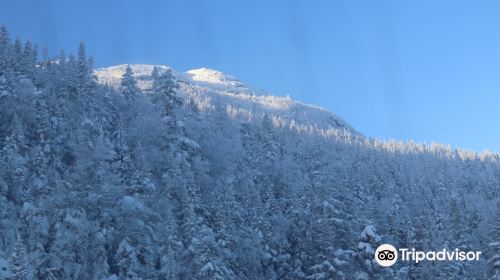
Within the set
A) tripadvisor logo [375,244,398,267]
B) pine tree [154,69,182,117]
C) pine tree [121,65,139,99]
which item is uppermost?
pine tree [121,65,139,99]

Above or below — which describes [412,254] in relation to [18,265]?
above

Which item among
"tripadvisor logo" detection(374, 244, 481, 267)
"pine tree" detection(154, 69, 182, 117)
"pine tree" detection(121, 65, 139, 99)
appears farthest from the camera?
"pine tree" detection(121, 65, 139, 99)

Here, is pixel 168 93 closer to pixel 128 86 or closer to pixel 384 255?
pixel 128 86

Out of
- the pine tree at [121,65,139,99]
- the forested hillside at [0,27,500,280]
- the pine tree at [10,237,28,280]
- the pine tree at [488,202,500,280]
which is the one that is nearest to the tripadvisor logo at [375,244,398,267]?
the forested hillside at [0,27,500,280]

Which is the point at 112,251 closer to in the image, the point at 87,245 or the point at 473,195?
the point at 87,245

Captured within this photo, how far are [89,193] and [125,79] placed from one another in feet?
137

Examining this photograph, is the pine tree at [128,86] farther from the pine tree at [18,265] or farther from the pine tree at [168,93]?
the pine tree at [18,265]

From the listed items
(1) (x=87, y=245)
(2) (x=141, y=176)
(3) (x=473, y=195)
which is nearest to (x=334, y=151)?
(3) (x=473, y=195)

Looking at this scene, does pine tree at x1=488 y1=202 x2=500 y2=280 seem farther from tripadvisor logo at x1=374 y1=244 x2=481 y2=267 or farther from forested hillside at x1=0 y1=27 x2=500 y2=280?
tripadvisor logo at x1=374 y1=244 x2=481 y2=267

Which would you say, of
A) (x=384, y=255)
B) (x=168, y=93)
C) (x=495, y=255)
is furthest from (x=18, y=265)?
(x=168, y=93)

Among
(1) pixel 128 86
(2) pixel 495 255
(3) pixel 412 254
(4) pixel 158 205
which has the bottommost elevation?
(3) pixel 412 254

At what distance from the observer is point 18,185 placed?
48594mm

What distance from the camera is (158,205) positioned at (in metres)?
59.7

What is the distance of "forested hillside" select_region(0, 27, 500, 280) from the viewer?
44.9 metres
